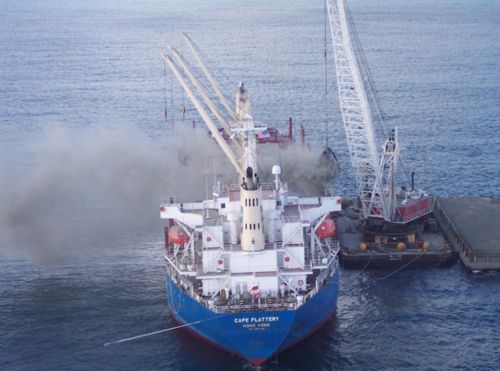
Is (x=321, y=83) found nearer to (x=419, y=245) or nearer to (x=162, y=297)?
(x=419, y=245)

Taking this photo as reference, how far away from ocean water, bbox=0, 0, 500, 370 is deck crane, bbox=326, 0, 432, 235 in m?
7.01

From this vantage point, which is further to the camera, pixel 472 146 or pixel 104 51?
pixel 104 51

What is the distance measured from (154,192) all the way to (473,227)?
37.0 meters

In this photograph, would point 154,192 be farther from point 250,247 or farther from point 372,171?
point 250,247

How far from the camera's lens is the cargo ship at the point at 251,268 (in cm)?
5159

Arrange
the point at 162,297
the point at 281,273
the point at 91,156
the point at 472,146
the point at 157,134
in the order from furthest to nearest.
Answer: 1. the point at 157,134
2. the point at 472,146
3. the point at 91,156
4. the point at 162,297
5. the point at 281,273

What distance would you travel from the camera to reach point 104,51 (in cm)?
19175

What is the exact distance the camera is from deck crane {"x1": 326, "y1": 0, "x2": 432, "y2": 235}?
72312 millimetres

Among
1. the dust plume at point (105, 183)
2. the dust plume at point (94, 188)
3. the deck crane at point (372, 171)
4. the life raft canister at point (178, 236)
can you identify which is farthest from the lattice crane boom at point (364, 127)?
the life raft canister at point (178, 236)


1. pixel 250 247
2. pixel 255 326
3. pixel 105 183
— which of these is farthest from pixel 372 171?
pixel 105 183

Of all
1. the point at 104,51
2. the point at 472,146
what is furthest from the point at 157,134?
the point at 104,51

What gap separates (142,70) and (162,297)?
109617 mm

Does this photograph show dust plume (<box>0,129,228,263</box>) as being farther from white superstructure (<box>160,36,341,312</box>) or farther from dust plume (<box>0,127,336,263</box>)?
white superstructure (<box>160,36,341,312</box>)

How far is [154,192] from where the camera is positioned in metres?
88.4
